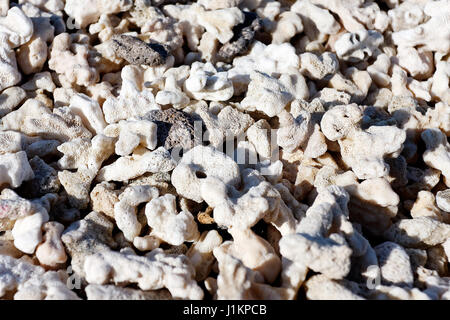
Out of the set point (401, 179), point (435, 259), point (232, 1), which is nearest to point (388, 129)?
point (401, 179)

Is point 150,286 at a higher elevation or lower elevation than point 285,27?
lower

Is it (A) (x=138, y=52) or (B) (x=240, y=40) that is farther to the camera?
(B) (x=240, y=40)

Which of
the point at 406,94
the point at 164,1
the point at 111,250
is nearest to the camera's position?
the point at 111,250

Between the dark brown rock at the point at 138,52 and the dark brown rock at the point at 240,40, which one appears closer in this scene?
the dark brown rock at the point at 138,52

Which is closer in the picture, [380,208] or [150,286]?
[150,286]

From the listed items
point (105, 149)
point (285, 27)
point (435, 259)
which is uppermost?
point (285, 27)

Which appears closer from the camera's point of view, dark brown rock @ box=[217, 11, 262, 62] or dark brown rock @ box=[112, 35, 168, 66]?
dark brown rock @ box=[112, 35, 168, 66]

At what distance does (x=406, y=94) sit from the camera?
1476 mm

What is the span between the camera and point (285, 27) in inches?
60.8

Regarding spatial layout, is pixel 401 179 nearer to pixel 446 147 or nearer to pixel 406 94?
pixel 446 147

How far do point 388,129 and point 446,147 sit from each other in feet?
0.81
